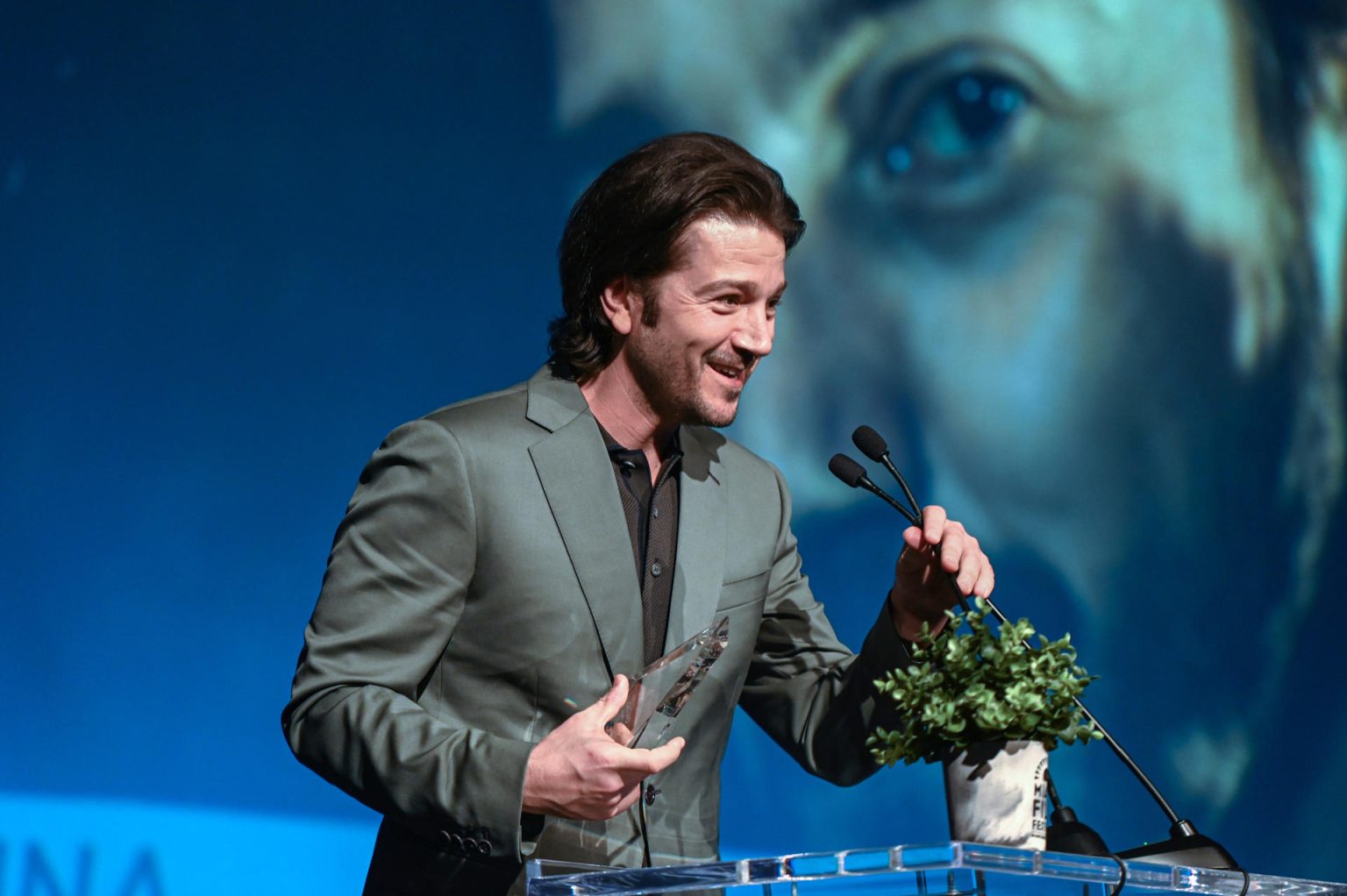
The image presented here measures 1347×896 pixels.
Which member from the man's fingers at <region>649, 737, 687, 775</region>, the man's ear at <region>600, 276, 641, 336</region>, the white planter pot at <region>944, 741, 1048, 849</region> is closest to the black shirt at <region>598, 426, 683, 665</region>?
the man's ear at <region>600, 276, 641, 336</region>

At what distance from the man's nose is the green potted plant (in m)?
0.69

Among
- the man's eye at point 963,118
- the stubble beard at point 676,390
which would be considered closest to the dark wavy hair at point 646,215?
the stubble beard at point 676,390

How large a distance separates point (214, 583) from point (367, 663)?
65.3 inches

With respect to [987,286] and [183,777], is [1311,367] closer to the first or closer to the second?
[987,286]

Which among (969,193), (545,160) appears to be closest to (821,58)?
(969,193)

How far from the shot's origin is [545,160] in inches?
148

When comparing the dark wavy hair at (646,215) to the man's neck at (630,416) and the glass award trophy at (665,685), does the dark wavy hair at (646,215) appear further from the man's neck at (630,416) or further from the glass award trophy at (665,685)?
the glass award trophy at (665,685)

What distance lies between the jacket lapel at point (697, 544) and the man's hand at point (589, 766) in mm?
464

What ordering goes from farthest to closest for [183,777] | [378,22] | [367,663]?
[378,22] < [183,777] < [367,663]

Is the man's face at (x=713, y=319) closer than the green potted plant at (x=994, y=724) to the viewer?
No

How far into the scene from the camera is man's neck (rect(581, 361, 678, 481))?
88.5 inches

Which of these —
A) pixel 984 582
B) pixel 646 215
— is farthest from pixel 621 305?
pixel 984 582

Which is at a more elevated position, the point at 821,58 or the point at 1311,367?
the point at 821,58

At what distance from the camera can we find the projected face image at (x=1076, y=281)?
388cm
